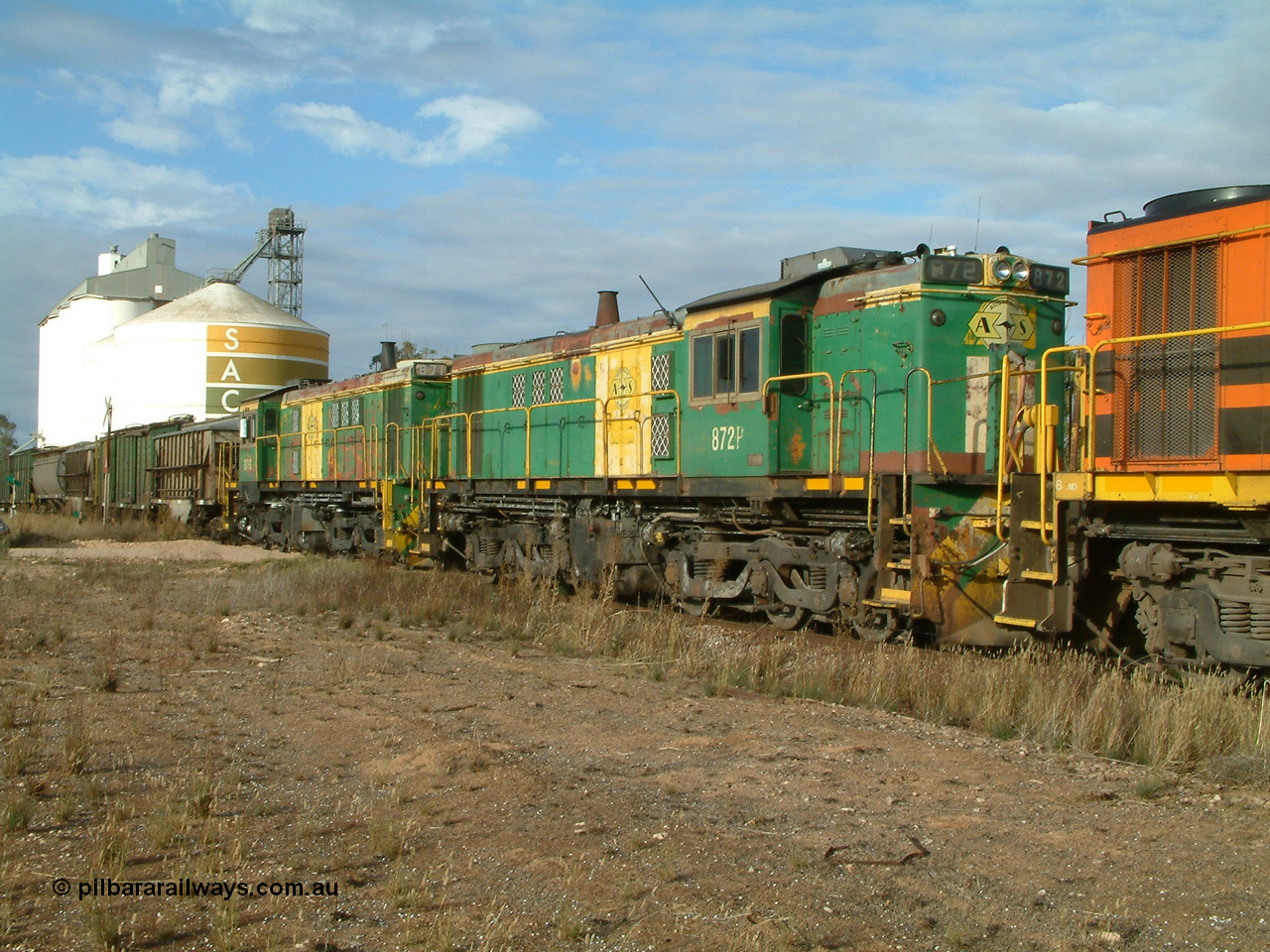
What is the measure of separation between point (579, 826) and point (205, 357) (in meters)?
50.3

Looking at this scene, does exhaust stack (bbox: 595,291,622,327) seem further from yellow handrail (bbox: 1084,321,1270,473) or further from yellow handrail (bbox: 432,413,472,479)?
yellow handrail (bbox: 1084,321,1270,473)

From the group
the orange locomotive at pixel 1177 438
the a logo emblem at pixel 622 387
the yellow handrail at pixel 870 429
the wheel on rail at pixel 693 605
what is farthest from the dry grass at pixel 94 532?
the orange locomotive at pixel 1177 438

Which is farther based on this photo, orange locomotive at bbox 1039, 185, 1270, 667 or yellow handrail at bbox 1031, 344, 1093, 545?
yellow handrail at bbox 1031, 344, 1093, 545

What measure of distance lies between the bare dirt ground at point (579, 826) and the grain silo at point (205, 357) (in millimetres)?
45191

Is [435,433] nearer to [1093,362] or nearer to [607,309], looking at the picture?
[607,309]

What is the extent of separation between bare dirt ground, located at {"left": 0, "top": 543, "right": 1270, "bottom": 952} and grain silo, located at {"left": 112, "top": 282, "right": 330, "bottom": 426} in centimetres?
4519

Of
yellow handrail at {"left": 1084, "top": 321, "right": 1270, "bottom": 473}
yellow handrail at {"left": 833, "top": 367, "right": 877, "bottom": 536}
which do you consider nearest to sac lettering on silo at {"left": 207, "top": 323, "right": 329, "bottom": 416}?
yellow handrail at {"left": 833, "top": 367, "right": 877, "bottom": 536}

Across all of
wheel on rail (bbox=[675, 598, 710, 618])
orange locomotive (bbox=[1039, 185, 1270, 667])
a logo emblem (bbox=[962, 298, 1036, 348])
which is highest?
a logo emblem (bbox=[962, 298, 1036, 348])

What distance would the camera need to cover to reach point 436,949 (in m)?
3.81

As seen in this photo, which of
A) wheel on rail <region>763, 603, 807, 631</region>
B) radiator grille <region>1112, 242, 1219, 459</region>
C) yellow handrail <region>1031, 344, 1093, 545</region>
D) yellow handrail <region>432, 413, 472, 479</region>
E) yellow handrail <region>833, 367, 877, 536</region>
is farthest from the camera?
yellow handrail <region>432, 413, 472, 479</region>

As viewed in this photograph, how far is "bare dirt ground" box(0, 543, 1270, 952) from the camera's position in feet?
13.3

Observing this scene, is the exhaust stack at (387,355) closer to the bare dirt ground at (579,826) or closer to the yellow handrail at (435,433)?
the yellow handrail at (435,433)

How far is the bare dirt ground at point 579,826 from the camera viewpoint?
4059 millimetres

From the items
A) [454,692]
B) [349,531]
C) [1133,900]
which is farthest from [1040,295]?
[349,531]
